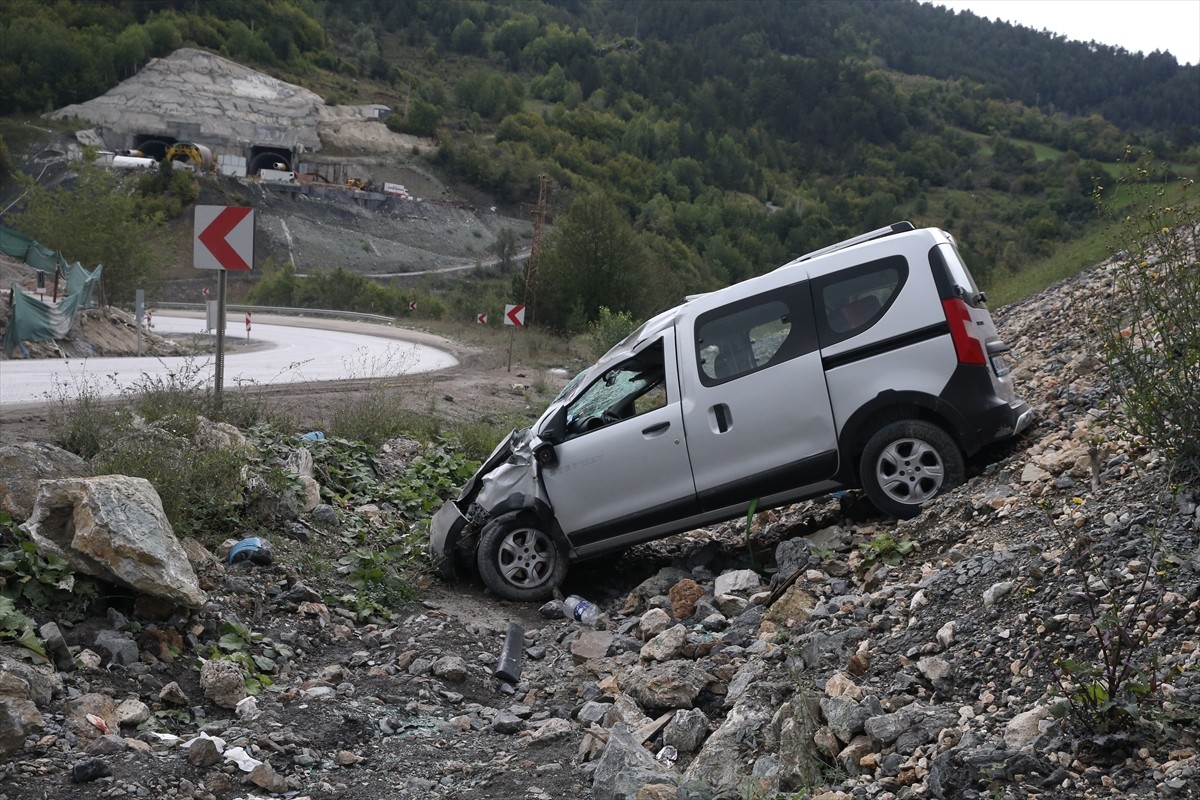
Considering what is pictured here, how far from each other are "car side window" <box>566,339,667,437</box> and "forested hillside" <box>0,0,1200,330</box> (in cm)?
4003

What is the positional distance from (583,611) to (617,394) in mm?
1625

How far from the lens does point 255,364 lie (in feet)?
83.8

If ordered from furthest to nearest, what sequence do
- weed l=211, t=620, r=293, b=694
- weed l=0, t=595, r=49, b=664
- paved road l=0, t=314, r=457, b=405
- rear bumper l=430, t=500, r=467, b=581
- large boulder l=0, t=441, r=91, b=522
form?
paved road l=0, t=314, r=457, b=405
rear bumper l=430, t=500, r=467, b=581
large boulder l=0, t=441, r=91, b=522
weed l=211, t=620, r=293, b=694
weed l=0, t=595, r=49, b=664

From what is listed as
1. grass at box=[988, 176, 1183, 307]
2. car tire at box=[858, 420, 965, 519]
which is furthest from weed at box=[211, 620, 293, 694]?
grass at box=[988, 176, 1183, 307]

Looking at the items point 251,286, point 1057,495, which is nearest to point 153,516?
point 1057,495

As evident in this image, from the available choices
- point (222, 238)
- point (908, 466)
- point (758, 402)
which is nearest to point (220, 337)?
point (222, 238)

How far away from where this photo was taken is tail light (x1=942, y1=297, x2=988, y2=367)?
7.48m

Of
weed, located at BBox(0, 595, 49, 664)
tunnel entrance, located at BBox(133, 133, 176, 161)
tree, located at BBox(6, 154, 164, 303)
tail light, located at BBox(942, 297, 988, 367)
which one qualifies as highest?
tunnel entrance, located at BBox(133, 133, 176, 161)

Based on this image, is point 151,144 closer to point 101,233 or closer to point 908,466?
point 101,233

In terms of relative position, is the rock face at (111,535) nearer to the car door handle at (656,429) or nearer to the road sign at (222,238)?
the car door handle at (656,429)

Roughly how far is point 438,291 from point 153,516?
2743 inches

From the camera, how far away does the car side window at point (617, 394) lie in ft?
27.2

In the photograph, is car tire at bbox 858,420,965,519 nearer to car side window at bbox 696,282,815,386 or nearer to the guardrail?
car side window at bbox 696,282,815,386

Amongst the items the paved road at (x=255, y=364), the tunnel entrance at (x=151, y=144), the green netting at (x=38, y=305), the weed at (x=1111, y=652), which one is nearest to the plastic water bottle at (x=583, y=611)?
the weed at (x=1111, y=652)
